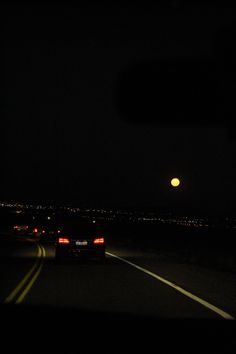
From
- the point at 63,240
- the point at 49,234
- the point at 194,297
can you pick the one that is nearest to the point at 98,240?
the point at 63,240

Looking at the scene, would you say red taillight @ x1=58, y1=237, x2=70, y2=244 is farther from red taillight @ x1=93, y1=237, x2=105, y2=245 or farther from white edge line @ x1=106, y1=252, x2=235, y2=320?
white edge line @ x1=106, y1=252, x2=235, y2=320

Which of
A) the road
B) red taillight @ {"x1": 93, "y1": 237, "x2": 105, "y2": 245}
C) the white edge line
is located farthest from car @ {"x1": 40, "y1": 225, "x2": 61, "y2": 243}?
the white edge line

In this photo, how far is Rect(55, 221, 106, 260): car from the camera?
1131 inches

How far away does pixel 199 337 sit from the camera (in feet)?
31.6

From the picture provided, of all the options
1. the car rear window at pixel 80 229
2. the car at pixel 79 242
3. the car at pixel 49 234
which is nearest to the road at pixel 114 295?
the car at pixel 79 242

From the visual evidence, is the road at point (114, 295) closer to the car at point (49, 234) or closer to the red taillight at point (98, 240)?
the red taillight at point (98, 240)

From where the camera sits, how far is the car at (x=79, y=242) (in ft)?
94.3

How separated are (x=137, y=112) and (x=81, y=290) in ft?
39.1

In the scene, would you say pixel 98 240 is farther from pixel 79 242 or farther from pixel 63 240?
pixel 63 240

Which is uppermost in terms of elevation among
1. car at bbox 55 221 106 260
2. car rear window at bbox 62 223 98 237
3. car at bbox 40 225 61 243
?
car at bbox 40 225 61 243

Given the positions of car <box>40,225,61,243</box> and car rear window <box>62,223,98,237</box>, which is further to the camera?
car <box>40,225,61,243</box>

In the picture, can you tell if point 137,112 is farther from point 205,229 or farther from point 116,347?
point 205,229

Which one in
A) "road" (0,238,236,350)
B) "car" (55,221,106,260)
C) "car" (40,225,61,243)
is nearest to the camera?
"road" (0,238,236,350)

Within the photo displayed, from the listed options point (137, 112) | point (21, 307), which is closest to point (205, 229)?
point (21, 307)
